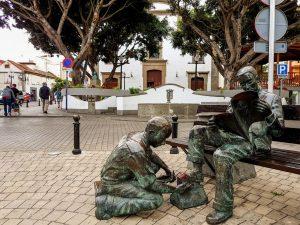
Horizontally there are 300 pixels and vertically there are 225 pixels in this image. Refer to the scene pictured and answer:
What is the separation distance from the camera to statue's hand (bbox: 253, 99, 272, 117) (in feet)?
11.3

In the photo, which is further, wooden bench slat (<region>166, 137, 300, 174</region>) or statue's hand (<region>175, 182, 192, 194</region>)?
statue's hand (<region>175, 182, 192, 194</region>)

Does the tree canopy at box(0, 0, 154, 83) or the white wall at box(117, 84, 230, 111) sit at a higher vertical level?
the tree canopy at box(0, 0, 154, 83)

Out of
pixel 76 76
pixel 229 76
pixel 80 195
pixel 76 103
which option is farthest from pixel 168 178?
pixel 76 76

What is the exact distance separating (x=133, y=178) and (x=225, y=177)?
3.16 feet

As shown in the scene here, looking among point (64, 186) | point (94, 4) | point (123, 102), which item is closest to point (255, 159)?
point (64, 186)

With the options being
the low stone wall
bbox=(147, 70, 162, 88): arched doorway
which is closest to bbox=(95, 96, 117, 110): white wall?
the low stone wall

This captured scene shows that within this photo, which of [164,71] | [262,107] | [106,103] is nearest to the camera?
[262,107]

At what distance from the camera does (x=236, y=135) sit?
3635 mm

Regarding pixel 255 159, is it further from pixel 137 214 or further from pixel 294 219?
pixel 137 214

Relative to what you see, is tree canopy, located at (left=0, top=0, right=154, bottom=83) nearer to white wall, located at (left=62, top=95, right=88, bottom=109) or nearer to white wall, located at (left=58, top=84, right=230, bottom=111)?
white wall, located at (left=62, top=95, right=88, bottom=109)

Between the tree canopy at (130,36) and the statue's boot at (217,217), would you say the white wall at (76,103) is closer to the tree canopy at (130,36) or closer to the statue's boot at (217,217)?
the tree canopy at (130,36)

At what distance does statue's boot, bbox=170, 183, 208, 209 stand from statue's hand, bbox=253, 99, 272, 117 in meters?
1.09

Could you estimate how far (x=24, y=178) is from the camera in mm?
5281

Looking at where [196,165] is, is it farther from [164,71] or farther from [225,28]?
[164,71]
